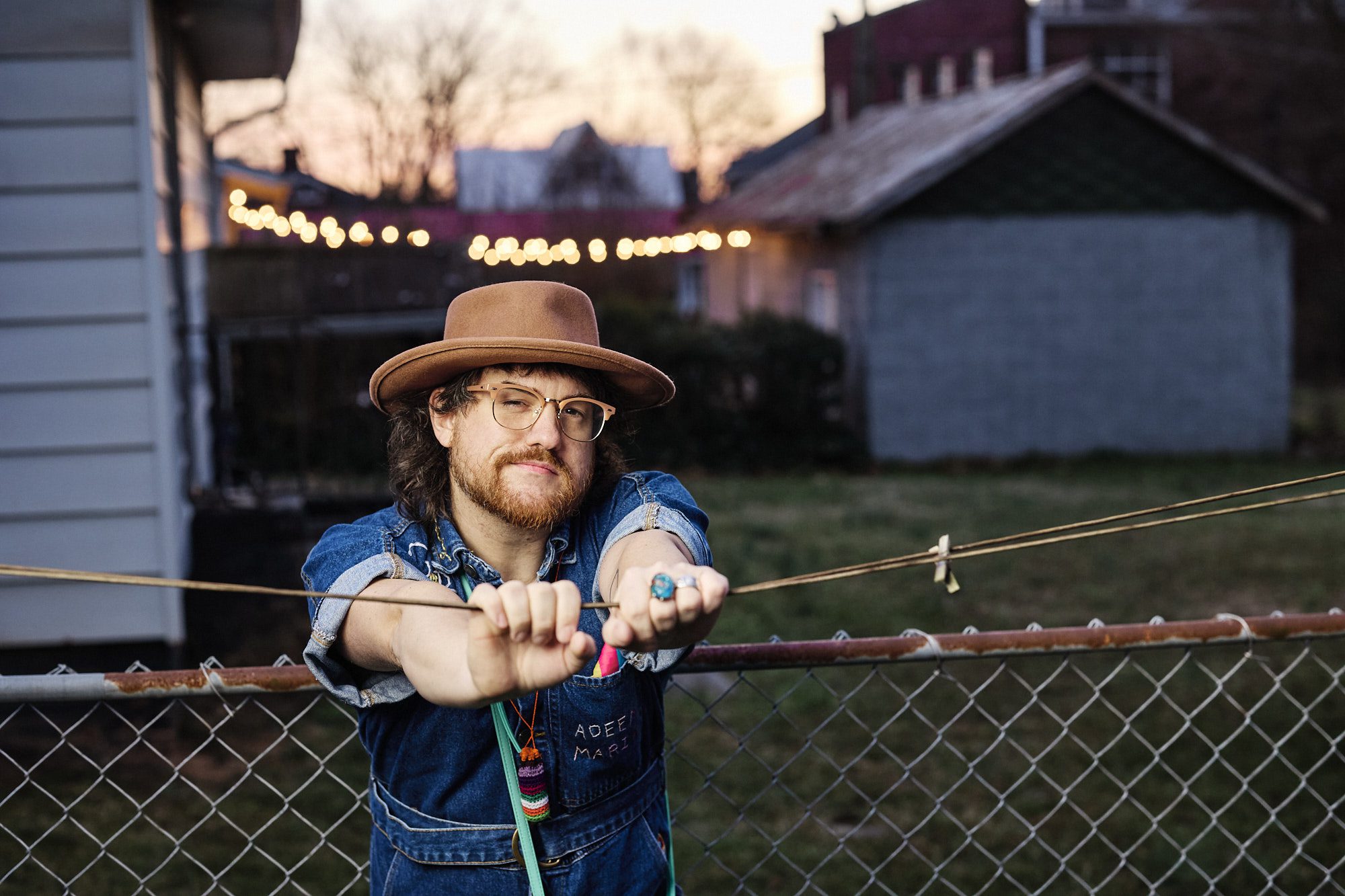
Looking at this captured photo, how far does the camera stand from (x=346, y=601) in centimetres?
169

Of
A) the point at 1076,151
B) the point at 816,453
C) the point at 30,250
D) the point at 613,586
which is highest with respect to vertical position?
the point at 1076,151

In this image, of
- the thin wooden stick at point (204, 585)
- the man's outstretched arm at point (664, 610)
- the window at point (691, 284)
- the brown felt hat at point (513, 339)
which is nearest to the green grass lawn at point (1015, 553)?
the brown felt hat at point (513, 339)

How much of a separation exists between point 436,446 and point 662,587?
0.75 meters

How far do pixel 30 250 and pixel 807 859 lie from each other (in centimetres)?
347

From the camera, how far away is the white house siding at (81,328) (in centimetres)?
456

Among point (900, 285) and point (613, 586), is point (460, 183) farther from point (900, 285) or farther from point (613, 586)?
point (613, 586)

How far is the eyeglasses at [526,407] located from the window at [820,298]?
13.9 m

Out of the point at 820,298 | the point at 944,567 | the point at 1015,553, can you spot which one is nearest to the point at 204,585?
the point at 944,567

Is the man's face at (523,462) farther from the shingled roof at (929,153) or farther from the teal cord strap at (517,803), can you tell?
the shingled roof at (929,153)

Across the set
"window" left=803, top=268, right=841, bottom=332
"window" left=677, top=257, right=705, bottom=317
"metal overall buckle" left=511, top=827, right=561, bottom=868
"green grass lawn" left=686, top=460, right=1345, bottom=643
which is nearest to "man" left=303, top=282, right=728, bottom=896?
"metal overall buckle" left=511, top=827, right=561, bottom=868

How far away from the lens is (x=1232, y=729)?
16.1ft

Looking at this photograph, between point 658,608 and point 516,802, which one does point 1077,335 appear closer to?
point 516,802

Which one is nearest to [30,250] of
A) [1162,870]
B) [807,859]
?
[807,859]

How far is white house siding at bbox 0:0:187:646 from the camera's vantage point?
456 centimetres
